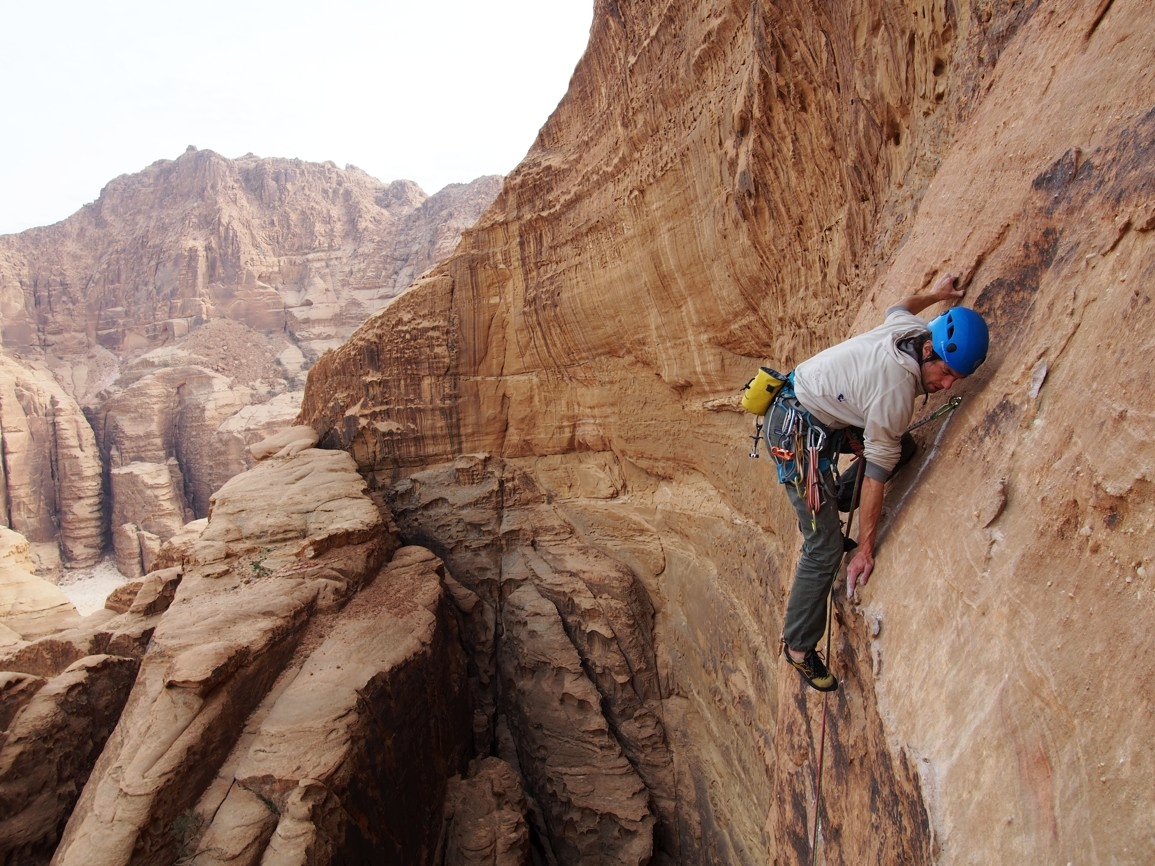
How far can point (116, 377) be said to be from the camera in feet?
124

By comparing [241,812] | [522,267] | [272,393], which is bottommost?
[241,812]

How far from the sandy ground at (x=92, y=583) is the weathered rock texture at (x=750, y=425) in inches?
891

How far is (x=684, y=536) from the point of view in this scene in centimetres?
948

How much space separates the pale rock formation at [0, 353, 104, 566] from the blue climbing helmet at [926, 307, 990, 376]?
38336 millimetres

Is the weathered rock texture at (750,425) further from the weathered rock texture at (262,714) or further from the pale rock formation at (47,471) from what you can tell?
the pale rock formation at (47,471)

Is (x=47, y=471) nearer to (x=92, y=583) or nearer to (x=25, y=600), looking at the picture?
(x=92, y=583)

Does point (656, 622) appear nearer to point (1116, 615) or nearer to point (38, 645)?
point (1116, 615)

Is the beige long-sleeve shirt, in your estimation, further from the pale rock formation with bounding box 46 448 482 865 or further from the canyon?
the pale rock formation with bounding box 46 448 482 865

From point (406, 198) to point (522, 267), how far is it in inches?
1816

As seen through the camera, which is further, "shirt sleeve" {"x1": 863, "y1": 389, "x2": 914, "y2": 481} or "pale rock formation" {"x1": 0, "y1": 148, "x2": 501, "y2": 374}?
"pale rock formation" {"x1": 0, "y1": 148, "x2": 501, "y2": 374}

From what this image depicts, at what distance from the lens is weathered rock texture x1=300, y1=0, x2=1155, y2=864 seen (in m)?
→ 1.94

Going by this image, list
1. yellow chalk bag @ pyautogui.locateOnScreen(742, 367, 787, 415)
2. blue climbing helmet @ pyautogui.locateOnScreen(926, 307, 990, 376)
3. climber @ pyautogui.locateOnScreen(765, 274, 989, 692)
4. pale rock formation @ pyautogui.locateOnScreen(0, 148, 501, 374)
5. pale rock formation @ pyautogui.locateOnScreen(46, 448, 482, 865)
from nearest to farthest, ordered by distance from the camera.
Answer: blue climbing helmet @ pyautogui.locateOnScreen(926, 307, 990, 376) < climber @ pyautogui.locateOnScreen(765, 274, 989, 692) < yellow chalk bag @ pyautogui.locateOnScreen(742, 367, 787, 415) < pale rock formation @ pyautogui.locateOnScreen(46, 448, 482, 865) < pale rock formation @ pyautogui.locateOnScreen(0, 148, 501, 374)

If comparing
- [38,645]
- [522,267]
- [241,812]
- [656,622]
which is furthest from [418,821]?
[522,267]

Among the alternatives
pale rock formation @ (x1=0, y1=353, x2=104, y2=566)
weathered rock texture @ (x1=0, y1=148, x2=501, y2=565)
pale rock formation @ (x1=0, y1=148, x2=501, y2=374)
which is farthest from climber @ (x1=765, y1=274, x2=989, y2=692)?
pale rock formation @ (x1=0, y1=148, x2=501, y2=374)
